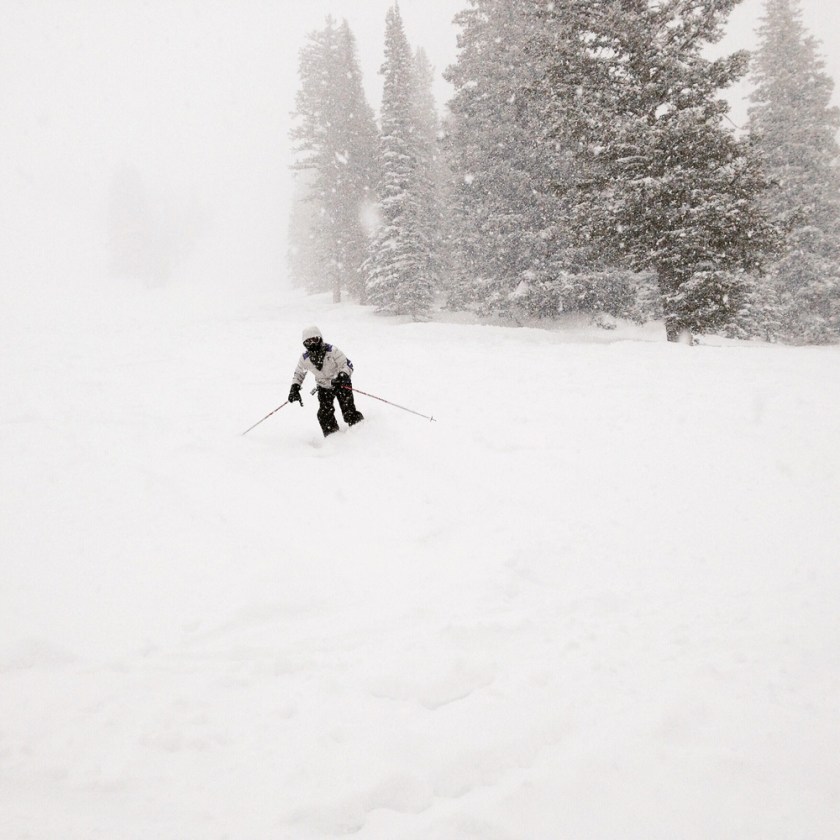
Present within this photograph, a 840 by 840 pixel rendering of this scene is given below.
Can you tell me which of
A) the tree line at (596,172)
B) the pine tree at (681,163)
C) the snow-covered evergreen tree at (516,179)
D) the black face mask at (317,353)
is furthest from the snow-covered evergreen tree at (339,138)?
the black face mask at (317,353)

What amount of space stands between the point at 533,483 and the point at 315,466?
2.90m

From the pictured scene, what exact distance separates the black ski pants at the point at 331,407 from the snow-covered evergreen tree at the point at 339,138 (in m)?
19.6

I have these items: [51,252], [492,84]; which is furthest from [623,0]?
[51,252]

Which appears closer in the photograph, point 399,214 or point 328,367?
point 328,367

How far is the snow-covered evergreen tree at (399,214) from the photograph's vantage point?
828 inches

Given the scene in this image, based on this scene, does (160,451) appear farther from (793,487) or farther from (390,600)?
(793,487)

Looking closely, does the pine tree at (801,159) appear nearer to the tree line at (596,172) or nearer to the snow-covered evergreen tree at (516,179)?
the tree line at (596,172)

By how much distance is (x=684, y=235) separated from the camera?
1173 cm

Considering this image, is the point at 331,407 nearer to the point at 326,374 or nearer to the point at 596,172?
the point at 326,374

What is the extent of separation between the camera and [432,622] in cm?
396

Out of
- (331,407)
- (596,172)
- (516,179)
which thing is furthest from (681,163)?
(331,407)

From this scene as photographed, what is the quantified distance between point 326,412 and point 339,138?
23.9m

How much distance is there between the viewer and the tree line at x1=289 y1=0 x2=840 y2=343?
11820 mm

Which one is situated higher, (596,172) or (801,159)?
(801,159)
